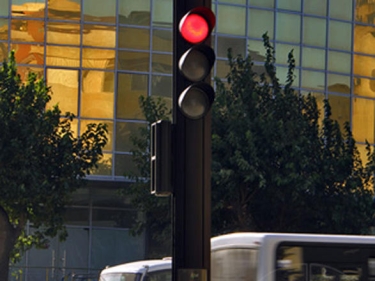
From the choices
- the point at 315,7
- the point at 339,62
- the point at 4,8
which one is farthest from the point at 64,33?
the point at 339,62

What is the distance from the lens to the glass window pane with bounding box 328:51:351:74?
4294cm

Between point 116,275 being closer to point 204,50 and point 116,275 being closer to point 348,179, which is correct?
point 348,179

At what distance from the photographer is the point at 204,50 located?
7891 millimetres

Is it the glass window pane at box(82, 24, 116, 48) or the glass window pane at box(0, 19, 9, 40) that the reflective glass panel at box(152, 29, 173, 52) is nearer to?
the glass window pane at box(82, 24, 116, 48)

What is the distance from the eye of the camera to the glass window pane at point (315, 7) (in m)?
42.7

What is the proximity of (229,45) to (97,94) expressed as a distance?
544cm

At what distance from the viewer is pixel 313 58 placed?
4262 centimetres

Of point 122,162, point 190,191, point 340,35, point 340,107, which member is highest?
point 340,35

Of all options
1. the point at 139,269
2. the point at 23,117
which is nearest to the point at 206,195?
the point at 139,269

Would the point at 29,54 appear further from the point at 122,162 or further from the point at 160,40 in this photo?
the point at 122,162

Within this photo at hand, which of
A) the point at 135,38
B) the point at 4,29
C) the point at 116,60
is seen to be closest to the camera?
the point at 4,29

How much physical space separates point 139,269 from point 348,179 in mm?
12257

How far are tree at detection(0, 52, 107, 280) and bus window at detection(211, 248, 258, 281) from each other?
49.8 feet

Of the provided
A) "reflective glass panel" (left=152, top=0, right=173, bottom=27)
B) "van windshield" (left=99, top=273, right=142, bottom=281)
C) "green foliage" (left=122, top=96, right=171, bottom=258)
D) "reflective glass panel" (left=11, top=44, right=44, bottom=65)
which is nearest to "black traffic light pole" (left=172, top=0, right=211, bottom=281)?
"van windshield" (left=99, top=273, right=142, bottom=281)
